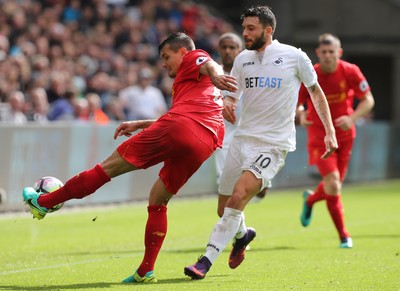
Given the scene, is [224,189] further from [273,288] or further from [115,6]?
[115,6]

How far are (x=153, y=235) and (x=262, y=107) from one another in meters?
1.54

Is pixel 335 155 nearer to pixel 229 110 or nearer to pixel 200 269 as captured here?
pixel 229 110

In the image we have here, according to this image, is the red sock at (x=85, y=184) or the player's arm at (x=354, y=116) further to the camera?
the player's arm at (x=354, y=116)

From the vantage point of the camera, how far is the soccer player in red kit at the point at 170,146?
336 inches

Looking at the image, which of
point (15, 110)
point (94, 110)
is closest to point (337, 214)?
point (15, 110)

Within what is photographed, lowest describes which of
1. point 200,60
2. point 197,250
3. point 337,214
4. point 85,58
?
point 197,250

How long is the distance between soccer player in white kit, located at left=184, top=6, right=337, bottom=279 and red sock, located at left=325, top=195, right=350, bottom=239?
296cm

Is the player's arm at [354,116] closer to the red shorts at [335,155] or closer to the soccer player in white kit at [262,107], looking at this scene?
the red shorts at [335,155]

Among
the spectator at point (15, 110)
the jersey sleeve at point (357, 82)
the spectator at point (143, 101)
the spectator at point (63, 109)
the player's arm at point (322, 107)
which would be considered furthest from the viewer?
the spectator at point (143, 101)

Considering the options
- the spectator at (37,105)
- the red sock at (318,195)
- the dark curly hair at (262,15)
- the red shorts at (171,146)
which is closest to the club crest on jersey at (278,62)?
the dark curly hair at (262,15)

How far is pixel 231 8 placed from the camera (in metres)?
33.9

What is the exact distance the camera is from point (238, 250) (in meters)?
9.54

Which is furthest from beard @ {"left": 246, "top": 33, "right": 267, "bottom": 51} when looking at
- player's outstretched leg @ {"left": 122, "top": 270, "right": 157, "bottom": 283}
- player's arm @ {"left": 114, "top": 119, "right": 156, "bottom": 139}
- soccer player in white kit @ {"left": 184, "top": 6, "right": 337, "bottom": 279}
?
player's outstretched leg @ {"left": 122, "top": 270, "right": 157, "bottom": 283}

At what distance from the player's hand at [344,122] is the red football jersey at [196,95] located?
293 cm
